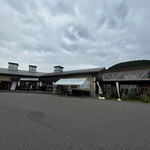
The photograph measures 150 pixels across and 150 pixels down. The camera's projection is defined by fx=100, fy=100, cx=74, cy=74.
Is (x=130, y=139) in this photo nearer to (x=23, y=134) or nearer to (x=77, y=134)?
(x=77, y=134)

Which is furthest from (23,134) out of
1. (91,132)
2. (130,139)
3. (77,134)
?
(130,139)

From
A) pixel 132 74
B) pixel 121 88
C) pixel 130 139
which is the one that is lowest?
pixel 130 139

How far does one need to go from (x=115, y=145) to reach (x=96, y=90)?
1499 centimetres

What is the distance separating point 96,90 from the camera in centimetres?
1719

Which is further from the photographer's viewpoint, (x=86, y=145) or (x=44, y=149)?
(x=86, y=145)

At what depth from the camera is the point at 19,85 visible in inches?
961

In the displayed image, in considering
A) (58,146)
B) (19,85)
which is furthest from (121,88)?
(19,85)

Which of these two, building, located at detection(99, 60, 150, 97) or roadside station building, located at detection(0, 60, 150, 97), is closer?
building, located at detection(99, 60, 150, 97)

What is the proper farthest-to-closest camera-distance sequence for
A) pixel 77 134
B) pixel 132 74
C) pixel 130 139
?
pixel 132 74
pixel 77 134
pixel 130 139

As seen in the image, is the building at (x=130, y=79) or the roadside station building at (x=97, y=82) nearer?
the building at (x=130, y=79)

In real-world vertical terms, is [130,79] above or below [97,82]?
above

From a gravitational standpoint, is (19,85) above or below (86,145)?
above

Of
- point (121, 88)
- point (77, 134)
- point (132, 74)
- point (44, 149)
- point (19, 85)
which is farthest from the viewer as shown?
point (19, 85)

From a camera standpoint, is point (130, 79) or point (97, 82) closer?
point (130, 79)
